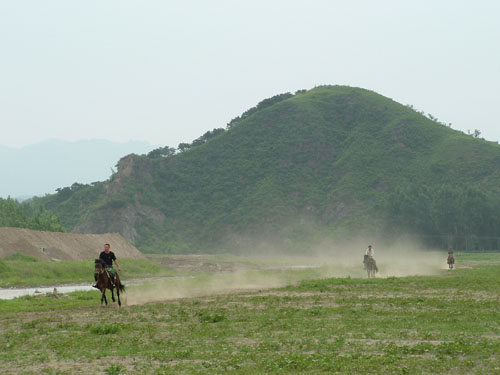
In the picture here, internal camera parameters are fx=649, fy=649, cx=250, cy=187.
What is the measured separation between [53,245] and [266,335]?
209ft

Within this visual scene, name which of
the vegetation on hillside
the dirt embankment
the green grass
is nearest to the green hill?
the vegetation on hillside

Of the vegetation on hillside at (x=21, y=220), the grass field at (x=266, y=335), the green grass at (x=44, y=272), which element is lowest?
the grass field at (x=266, y=335)

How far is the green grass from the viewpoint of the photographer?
6022 cm

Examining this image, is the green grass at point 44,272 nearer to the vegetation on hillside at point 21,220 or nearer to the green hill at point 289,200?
the vegetation on hillside at point 21,220

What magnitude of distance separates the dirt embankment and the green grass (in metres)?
2.41

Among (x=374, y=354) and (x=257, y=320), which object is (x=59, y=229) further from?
(x=374, y=354)

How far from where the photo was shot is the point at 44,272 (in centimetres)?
6550

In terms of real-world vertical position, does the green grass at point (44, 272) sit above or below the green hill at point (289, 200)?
below

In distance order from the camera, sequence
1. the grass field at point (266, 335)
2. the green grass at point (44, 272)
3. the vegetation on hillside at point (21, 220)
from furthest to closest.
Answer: the vegetation on hillside at point (21, 220) → the green grass at point (44, 272) → the grass field at point (266, 335)

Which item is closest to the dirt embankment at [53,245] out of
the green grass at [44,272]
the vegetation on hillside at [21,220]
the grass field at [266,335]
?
the green grass at [44,272]

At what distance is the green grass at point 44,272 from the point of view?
198 feet

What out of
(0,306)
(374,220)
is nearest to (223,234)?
(374,220)

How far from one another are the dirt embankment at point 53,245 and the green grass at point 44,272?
241cm

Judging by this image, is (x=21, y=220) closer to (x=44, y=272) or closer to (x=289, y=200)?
(x=44, y=272)
